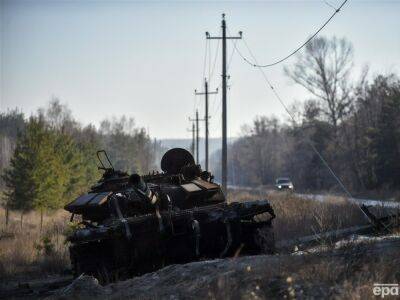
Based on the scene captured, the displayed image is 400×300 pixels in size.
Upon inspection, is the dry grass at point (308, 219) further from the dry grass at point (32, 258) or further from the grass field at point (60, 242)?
the dry grass at point (32, 258)

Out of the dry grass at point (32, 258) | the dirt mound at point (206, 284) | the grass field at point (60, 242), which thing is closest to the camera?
the dirt mound at point (206, 284)

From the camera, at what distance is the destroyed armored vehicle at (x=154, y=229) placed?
10.6 m

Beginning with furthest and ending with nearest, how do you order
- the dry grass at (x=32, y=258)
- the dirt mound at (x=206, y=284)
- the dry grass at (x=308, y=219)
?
the dry grass at (x=308, y=219) < the dry grass at (x=32, y=258) < the dirt mound at (x=206, y=284)

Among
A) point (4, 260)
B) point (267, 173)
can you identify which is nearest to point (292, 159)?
point (267, 173)

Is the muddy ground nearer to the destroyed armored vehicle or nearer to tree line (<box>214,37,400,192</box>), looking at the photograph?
the destroyed armored vehicle

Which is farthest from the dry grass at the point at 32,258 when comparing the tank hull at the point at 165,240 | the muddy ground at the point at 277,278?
the muddy ground at the point at 277,278

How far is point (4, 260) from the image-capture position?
16.3 metres

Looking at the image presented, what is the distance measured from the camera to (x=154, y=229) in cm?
1075

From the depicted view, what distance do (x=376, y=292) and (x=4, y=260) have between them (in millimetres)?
12545

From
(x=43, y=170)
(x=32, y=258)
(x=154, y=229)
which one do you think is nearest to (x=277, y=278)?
(x=154, y=229)

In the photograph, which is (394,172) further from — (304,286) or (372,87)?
(304,286)

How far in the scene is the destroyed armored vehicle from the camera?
10.6 m

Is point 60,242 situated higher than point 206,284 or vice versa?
point 206,284

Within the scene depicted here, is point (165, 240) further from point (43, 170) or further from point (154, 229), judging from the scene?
point (43, 170)
